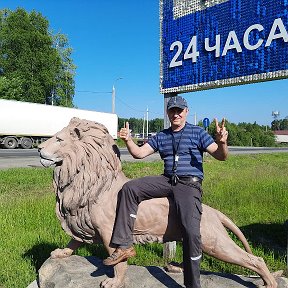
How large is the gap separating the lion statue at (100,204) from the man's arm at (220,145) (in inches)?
18.8

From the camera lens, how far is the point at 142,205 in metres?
2.66

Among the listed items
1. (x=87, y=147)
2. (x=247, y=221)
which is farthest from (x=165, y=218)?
Result: (x=247, y=221)

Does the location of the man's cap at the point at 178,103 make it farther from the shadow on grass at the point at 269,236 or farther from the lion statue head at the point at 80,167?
the shadow on grass at the point at 269,236

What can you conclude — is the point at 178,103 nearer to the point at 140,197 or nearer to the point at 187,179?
the point at 187,179

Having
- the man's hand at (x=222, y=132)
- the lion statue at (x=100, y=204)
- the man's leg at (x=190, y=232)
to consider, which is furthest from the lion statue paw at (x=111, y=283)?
the man's hand at (x=222, y=132)

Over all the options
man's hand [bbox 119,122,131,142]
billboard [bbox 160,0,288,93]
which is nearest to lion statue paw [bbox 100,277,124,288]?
man's hand [bbox 119,122,131,142]

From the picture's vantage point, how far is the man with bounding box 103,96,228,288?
246 centimetres

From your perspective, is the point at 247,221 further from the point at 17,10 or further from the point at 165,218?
the point at 17,10

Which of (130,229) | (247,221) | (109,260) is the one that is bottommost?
(247,221)

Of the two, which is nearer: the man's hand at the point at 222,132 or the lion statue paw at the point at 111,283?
the man's hand at the point at 222,132

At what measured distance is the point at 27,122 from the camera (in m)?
21.8

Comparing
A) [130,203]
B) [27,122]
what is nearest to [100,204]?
[130,203]

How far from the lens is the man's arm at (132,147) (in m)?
2.63

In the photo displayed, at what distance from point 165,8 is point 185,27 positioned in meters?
0.42
